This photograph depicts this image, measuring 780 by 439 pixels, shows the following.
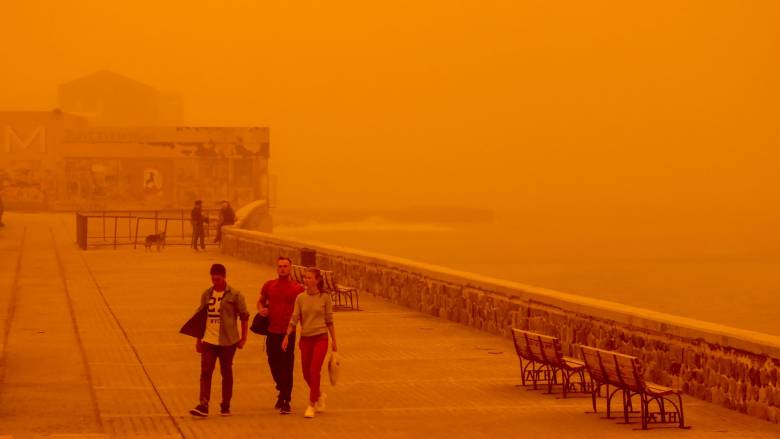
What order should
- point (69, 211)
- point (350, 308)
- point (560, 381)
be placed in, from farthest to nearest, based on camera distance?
point (69, 211) < point (350, 308) < point (560, 381)

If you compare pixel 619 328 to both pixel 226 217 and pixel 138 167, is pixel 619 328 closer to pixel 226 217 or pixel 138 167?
pixel 226 217

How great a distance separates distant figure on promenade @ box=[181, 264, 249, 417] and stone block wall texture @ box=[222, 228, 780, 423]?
5.26 m

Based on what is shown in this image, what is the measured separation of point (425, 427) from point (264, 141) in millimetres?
70471

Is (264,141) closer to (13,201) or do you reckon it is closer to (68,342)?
(13,201)

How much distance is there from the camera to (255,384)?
17.7 m

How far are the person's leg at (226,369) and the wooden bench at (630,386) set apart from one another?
13.1 ft

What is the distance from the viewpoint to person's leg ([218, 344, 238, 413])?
1483cm

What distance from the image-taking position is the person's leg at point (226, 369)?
1483 centimetres

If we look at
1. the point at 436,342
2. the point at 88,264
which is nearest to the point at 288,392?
the point at 436,342

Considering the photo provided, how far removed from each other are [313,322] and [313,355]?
0.40m

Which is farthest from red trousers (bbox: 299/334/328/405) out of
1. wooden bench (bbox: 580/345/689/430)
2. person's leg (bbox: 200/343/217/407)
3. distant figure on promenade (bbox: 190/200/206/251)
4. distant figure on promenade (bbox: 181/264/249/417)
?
distant figure on promenade (bbox: 190/200/206/251)

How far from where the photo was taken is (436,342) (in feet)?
72.2

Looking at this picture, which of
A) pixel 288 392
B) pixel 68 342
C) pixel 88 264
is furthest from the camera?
pixel 88 264

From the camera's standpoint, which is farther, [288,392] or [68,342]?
[68,342]
